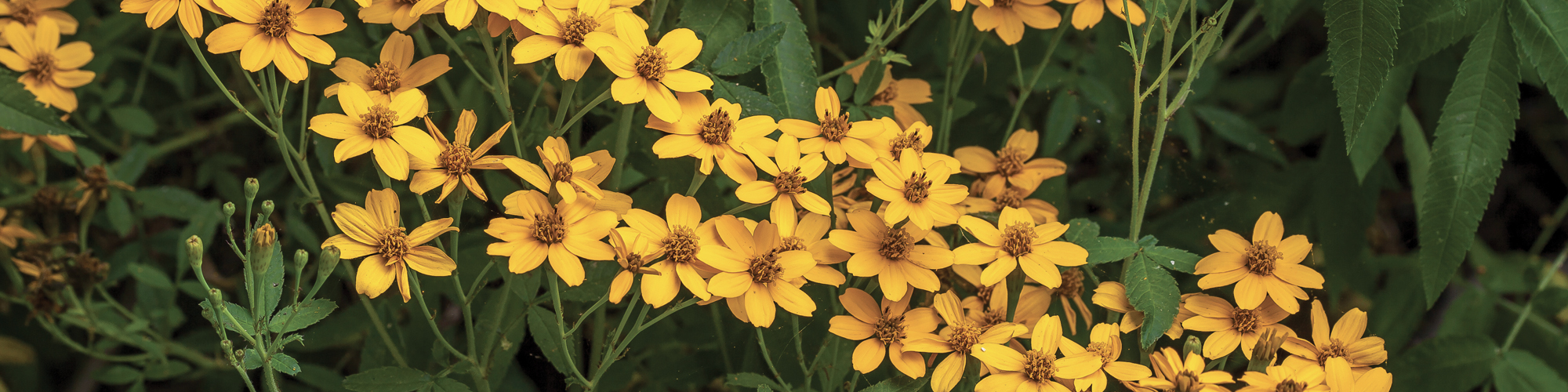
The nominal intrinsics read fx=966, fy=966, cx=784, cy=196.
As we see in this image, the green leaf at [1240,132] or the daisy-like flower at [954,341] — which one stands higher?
the green leaf at [1240,132]

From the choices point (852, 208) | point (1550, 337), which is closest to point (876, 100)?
point (852, 208)

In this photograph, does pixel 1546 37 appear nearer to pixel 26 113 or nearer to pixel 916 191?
pixel 916 191

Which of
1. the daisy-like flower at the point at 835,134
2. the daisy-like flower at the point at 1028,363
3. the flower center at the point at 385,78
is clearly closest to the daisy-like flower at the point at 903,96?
the daisy-like flower at the point at 835,134

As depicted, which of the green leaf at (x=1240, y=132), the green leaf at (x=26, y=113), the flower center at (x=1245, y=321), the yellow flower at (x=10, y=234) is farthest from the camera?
the green leaf at (x=1240, y=132)

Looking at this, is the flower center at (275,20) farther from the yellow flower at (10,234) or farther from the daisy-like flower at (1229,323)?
the daisy-like flower at (1229,323)

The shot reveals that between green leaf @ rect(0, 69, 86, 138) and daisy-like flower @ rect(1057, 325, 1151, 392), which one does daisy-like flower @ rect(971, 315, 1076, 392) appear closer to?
daisy-like flower @ rect(1057, 325, 1151, 392)

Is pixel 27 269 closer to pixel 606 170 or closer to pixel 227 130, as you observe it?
pixel 227 130

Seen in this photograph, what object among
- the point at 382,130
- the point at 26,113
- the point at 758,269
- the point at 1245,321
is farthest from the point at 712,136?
the point at 26,113
